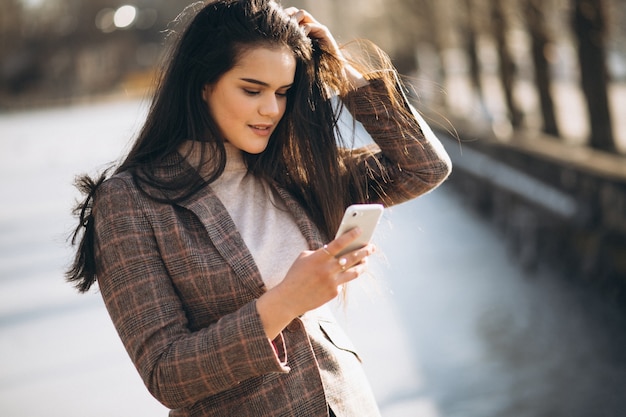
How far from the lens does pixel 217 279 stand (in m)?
1.78

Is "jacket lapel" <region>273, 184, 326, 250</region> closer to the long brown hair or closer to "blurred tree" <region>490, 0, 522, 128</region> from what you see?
the long brown hair

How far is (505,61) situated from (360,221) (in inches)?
539

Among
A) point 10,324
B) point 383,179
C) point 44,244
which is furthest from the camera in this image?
point 44,244

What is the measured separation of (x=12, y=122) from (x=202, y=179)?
123 feet

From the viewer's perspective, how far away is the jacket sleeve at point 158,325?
162 cm

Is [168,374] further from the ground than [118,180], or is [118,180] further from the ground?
[118,180]

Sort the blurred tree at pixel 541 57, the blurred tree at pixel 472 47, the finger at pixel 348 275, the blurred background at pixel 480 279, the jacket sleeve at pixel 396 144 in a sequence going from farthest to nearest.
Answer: the blurred tree at pixel 472 47, the blurred tree at pixel 541 57, the blurred background at pixel 480 279, the jacket sleeve at pixel 396 144, the finger at pixel 348 275

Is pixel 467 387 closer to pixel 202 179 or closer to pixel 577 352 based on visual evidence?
pixel 577 352

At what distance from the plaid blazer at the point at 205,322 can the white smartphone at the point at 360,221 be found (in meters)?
0.22

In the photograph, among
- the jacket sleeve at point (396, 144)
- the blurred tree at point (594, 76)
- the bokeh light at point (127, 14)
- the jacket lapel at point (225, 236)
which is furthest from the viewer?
the bokeh light at point (127, 14)

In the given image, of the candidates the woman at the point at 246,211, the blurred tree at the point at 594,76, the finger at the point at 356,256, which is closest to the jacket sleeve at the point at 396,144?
the woman at the point at 246,211

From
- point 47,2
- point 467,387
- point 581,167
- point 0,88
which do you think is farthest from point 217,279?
point 47,2

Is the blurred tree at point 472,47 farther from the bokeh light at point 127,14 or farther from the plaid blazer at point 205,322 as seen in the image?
the plaid blazer at point 205,322

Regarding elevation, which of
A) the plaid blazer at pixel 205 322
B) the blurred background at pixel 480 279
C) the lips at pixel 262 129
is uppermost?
the lips at pixel 262 129
